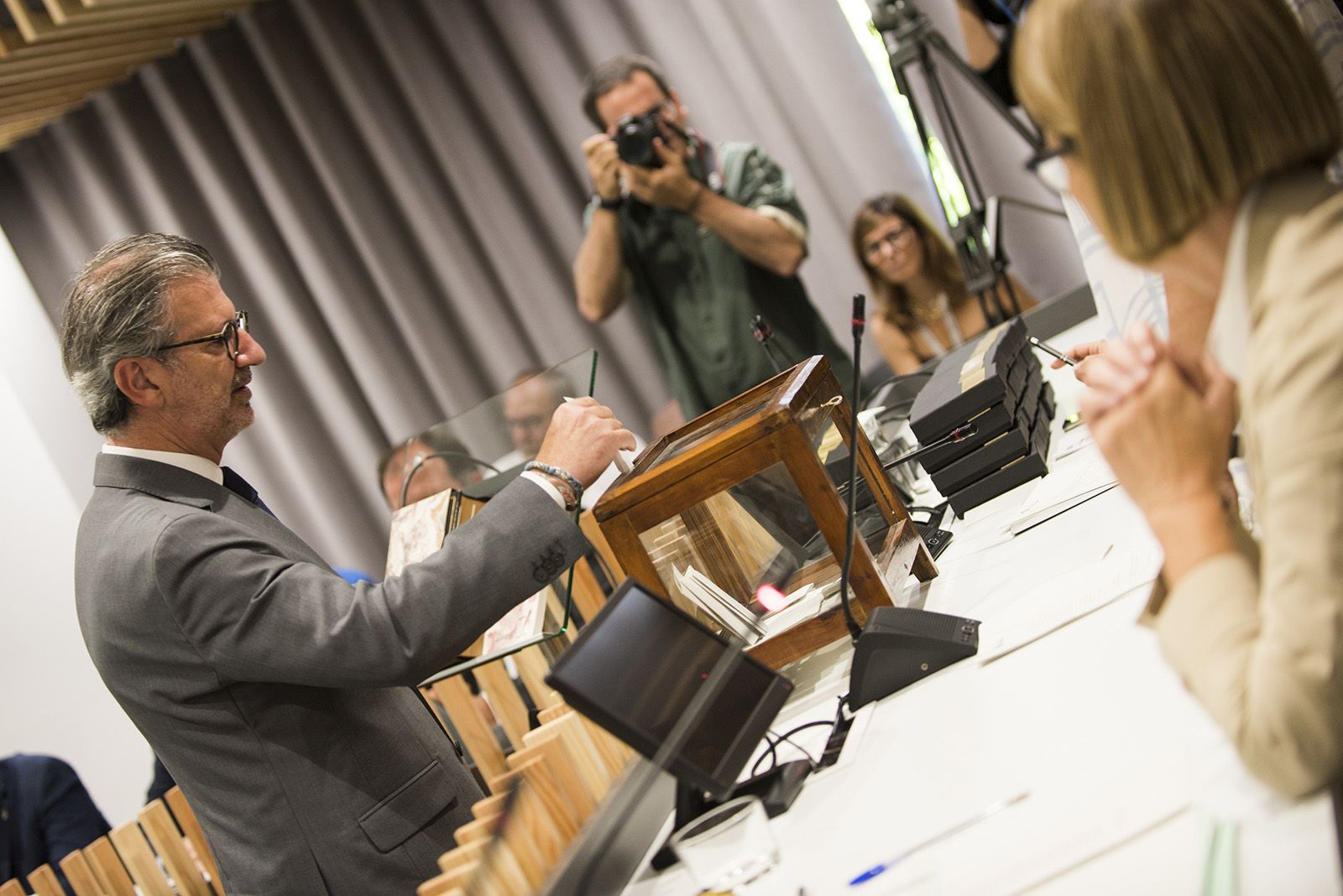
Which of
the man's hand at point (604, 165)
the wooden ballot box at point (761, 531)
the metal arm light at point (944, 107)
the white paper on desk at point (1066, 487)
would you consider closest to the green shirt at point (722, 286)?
the man's hand at point (604, 165)

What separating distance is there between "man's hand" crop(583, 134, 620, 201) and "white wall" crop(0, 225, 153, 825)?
2.12 meters

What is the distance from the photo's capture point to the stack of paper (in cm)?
148

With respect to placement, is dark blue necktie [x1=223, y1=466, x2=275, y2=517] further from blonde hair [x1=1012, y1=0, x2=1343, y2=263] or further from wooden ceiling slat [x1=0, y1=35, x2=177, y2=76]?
wooden ceiling slat [x1=0, y1=35, x2=177, y2=76]

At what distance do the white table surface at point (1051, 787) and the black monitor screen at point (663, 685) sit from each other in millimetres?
94

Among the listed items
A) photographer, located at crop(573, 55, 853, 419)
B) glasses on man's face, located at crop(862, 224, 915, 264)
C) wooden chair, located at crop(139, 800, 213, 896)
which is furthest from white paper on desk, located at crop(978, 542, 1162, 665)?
glasses on man's face, located at crop(862, 224, 915, 264)

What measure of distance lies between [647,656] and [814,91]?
11.3 ft

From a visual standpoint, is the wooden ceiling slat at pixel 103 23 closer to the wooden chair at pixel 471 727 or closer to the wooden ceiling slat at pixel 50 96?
the wooden ceiling slat at pixel 50 96

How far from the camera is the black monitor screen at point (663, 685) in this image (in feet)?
3.55

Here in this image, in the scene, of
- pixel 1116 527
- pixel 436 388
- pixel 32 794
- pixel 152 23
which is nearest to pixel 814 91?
pixel 436 388

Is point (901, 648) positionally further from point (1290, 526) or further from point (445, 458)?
point (445, 458)

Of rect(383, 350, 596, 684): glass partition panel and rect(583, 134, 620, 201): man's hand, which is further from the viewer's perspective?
rect(583, 134, 620, 201): man's hand

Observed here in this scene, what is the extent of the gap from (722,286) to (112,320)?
2228 mm

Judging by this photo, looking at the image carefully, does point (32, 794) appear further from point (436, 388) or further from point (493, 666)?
point (436, 388)

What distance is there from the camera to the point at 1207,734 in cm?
86
